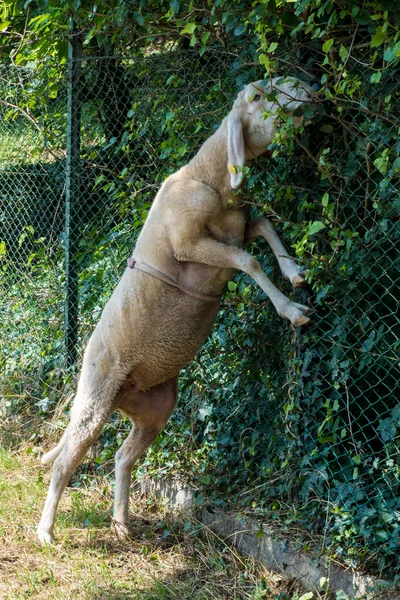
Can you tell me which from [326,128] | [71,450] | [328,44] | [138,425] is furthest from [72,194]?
[328,44]

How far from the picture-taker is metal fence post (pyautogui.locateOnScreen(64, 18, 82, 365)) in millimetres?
6395

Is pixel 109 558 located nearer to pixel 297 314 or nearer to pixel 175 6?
pixel 297 314

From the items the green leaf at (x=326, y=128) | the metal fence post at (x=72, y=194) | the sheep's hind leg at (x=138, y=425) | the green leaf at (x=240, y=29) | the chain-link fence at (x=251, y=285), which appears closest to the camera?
the chain-link fence at (x=251, y=285)

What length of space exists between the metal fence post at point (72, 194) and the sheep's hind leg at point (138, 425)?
162cm

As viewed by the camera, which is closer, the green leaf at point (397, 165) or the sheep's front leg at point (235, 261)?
the green leaf at point (397, 165)

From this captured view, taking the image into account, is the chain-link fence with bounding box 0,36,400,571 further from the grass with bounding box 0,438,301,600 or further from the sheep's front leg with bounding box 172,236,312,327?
the grass with bounding box 0,438,301,600

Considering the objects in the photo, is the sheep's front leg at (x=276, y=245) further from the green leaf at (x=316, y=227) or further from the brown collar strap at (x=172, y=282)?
the brown collar strap at (x=172, y=282)

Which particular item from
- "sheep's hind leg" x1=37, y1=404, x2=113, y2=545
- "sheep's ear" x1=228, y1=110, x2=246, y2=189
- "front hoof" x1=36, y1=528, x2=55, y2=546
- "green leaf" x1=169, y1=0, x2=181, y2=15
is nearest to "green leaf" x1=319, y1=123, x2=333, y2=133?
"sheep's ear" x1=228, y1=110, x2=246, y2=189

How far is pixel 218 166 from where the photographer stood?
4141 millimetres

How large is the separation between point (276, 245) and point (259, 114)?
2.20 ft

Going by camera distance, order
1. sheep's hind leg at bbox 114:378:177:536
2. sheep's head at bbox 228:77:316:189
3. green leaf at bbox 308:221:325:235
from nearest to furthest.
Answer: green leaf at bbox 308:221:325:235
sheep's head at bbox 228:77:316:189
sheep's hind leg at bbox 114:378:177:536

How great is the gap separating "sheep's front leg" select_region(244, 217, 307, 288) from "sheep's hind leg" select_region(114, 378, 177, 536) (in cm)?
117

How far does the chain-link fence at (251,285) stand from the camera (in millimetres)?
3922

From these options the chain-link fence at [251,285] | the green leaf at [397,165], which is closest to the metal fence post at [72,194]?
the chain-link fence at [251,285]
